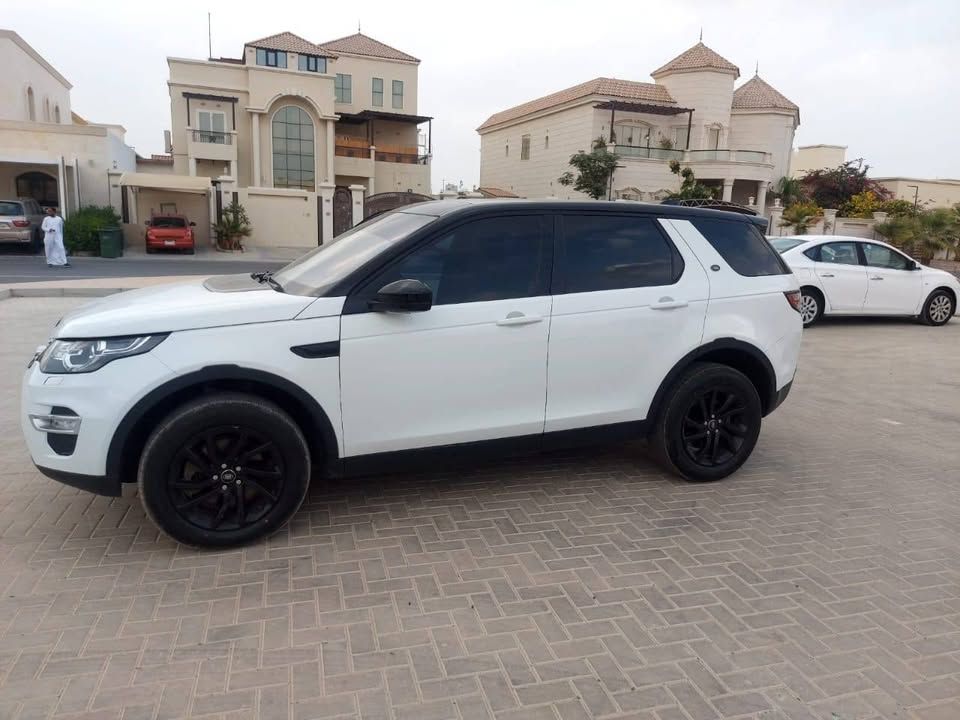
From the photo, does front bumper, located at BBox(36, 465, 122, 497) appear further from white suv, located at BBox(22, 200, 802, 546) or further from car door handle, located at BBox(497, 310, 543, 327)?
car door handle, located at BBox(497, 310, 543, 327)

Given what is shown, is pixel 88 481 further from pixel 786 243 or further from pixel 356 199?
pixel 356 199

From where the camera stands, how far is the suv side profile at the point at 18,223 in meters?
22.8

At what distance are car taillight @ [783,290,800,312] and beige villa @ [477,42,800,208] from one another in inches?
1378

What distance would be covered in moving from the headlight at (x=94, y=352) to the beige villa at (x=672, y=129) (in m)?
37.4

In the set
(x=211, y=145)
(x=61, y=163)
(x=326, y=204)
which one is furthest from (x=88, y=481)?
(x=211, y=145)

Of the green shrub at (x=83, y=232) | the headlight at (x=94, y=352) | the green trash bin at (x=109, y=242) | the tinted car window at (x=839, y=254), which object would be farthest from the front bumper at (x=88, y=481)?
the green shrub at (x=83, y=232)

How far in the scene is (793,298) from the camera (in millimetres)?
4973

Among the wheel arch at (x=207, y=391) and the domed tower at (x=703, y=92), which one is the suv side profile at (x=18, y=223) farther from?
the domed tower at (x=703, y=92)

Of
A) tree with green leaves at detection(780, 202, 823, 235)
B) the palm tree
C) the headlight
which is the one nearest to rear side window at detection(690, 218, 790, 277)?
the headlight

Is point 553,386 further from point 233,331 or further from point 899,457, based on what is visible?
point 899,457

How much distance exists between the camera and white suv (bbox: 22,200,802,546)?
135 inches

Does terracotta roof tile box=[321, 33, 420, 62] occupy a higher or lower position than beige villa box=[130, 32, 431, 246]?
higher

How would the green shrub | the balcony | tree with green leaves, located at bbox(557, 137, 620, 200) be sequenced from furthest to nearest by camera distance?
tree with green leaves, located at bbox(557, 137, 620, 200) → the balcony → the green shrub

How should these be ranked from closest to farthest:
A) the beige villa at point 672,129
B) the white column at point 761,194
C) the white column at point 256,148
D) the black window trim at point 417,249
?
the black window trim at point 417,249, the white column at point 256,148, the beige villa at point 672,129, the white column at point 761,194
